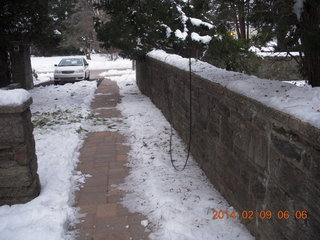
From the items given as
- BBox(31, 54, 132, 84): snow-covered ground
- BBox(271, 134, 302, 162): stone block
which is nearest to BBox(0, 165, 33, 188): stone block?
BBox(271, 134, 302, 162): stone block

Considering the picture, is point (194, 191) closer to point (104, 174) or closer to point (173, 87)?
point (104, 174)

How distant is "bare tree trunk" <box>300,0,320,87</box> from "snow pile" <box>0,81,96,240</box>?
2.81 m

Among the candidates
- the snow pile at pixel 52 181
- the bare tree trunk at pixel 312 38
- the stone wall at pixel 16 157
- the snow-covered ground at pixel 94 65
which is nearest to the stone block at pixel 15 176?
the stone wall at pixel 16 157

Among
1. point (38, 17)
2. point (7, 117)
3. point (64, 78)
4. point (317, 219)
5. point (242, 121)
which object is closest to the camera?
point (317, 219)

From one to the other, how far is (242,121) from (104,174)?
2.38 m

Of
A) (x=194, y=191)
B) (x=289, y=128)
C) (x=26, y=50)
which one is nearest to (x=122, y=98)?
(x=26, y=50)

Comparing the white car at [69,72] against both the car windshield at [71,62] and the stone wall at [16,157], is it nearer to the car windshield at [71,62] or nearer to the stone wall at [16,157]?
the car windshield at [71,62]

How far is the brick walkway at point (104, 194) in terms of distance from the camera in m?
3.33

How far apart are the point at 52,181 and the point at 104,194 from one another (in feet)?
2.52

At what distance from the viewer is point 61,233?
10.6 feet
